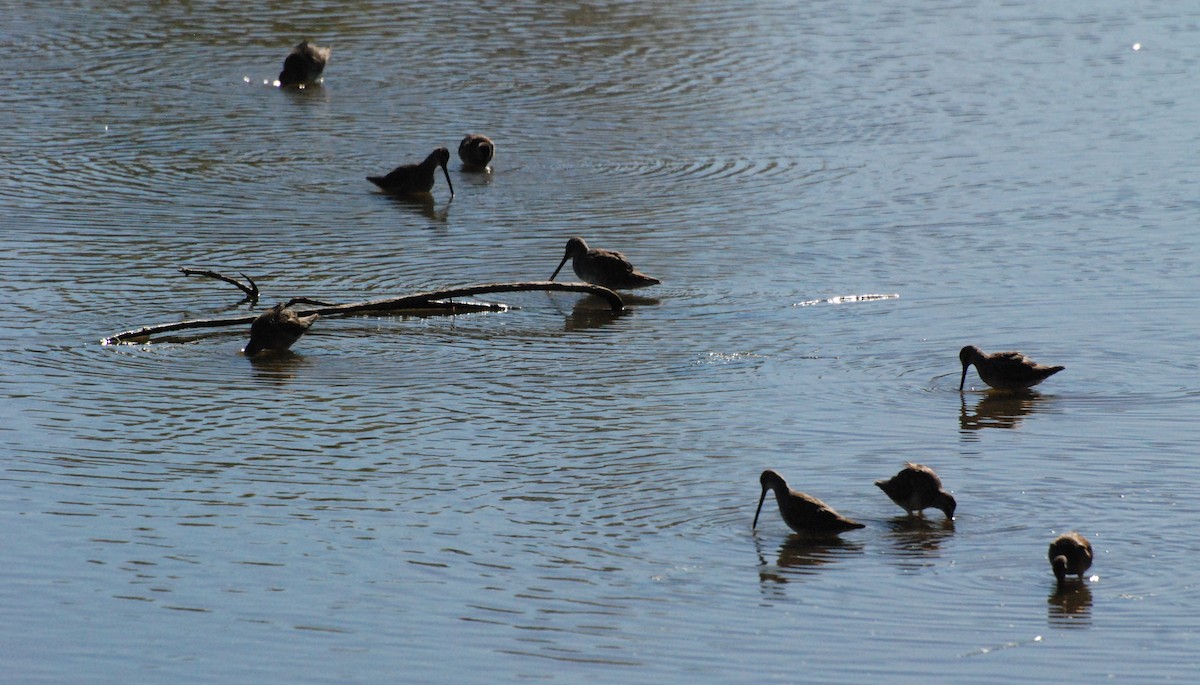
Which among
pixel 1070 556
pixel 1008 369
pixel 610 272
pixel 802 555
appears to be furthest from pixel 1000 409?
pixel 610 272

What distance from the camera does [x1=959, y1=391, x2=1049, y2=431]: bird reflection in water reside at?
33.6ft

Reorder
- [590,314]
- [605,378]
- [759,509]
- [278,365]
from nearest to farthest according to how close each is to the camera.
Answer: [759,509], [605,378], [278,365], [590,314]

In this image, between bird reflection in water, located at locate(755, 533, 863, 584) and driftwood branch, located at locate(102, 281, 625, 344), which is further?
driftwood branch, located at locate(102, 281, 625, 344)

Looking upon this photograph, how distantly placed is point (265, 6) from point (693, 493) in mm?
22046

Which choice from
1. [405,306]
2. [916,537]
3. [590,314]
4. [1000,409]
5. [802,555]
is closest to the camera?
[802,555]

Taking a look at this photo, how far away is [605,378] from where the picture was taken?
11.3 m

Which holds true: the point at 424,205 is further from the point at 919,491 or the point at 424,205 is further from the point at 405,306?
the point at 919,491

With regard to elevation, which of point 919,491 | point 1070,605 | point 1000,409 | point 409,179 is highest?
point 409,179

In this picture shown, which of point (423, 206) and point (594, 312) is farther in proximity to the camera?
point (423, 206)

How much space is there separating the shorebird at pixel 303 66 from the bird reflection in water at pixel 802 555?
1523 cm

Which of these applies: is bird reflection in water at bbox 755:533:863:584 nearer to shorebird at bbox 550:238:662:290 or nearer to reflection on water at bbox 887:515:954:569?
reflection on water at bbox 887:515:954:569

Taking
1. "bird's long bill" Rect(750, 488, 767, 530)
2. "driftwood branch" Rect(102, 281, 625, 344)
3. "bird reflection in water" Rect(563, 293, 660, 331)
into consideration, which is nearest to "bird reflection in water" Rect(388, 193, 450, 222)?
"bird reflection in water" Rect(563, 293, 660, 331)

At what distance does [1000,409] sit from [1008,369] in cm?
26

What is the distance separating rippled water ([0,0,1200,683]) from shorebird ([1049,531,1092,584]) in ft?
0.37
